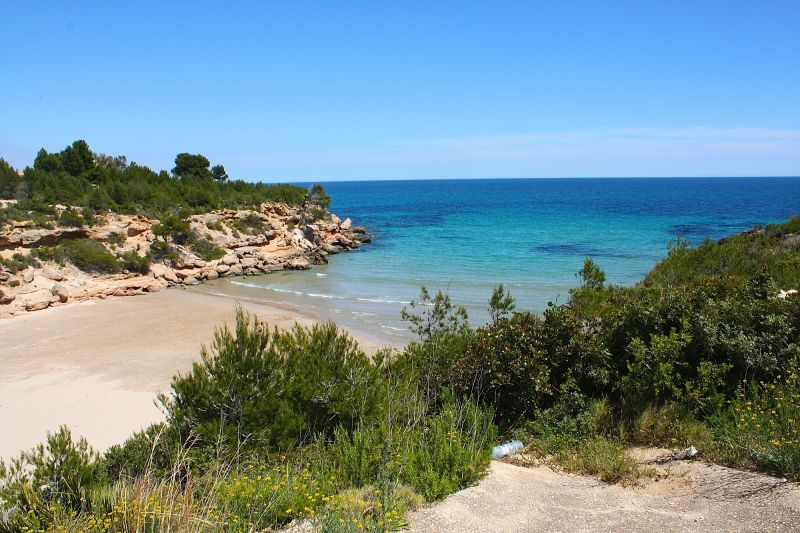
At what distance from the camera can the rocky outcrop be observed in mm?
24219

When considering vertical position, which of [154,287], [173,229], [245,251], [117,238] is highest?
[173,229]

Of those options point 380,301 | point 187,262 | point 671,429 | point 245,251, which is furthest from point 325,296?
point 671,429

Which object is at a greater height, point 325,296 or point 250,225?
point 250,225

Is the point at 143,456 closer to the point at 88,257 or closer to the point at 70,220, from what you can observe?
the point at 88,257

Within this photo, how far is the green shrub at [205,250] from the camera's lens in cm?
3259

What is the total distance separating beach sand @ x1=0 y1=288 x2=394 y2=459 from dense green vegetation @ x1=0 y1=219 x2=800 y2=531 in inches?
153

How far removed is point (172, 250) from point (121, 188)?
329 inches

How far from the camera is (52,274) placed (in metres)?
25.5

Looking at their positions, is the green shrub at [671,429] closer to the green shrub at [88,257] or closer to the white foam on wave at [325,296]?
the white foam on wave at [325,296]

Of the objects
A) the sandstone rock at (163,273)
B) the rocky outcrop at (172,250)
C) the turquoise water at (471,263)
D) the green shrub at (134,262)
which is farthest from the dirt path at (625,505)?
the green shrub at (134,262)

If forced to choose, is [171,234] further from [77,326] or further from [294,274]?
[77,326]

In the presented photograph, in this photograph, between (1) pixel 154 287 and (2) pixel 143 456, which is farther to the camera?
(1) pixel 154 287

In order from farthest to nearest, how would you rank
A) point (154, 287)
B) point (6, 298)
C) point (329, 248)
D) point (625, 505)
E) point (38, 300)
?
1. point (329, 248)
2. point (154, 287)
3. point (38, 300)
4. point (6, 298)
5. point (625, 505)

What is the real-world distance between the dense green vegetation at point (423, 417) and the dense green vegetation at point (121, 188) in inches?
1034
